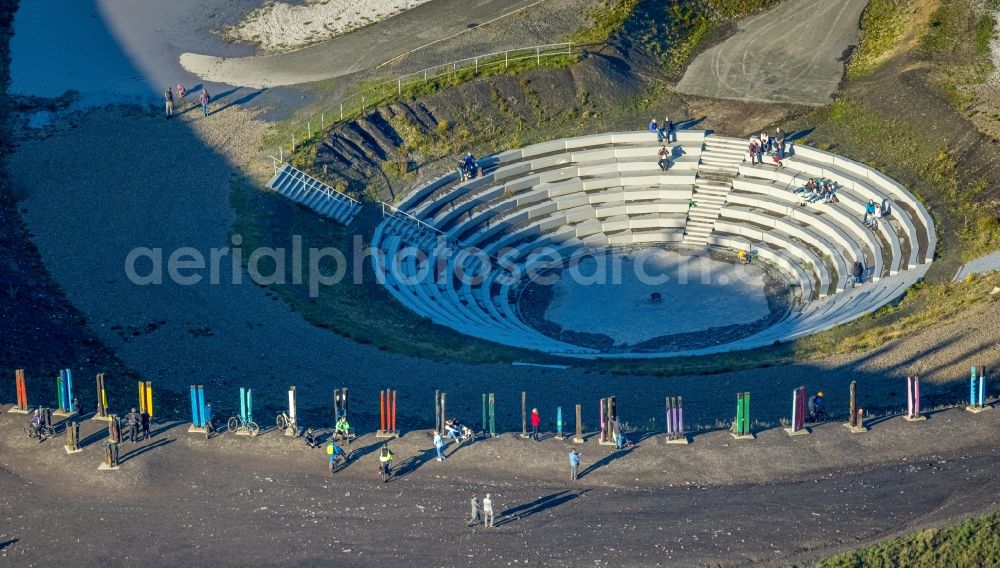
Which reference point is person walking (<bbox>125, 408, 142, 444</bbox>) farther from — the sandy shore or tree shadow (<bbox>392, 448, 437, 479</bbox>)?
the sandy shore

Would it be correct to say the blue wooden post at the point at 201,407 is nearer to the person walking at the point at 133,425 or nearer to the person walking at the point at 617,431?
the person walking at the point at 133,425

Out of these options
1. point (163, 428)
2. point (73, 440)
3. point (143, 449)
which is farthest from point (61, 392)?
point (143, 449)

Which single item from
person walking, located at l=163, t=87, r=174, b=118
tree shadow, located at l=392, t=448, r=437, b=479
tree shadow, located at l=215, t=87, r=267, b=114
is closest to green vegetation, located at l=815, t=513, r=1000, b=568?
tree shadow, located at l=392, t=448, r=437, b=479

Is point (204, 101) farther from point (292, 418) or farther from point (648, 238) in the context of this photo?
point (292, 418)

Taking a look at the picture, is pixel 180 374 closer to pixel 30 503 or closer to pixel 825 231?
pixel 30 503

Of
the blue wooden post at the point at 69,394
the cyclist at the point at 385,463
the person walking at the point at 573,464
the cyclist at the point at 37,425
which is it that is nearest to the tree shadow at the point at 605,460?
the person walking at the point at 573,464

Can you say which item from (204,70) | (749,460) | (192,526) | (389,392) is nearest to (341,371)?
(389,392)
